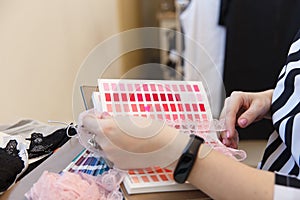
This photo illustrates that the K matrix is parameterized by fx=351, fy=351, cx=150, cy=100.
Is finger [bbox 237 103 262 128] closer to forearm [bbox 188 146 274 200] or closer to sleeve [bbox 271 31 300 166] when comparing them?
sleeve [bbox 271 31 300 166]

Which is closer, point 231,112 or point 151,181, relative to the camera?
point 151,181

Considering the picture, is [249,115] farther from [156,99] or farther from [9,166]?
[9,166]

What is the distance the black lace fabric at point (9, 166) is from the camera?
0.39 m

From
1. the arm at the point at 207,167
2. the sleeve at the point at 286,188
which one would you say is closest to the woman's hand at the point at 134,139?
the arm at the point at 207,167

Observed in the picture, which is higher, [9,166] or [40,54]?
[9,166]

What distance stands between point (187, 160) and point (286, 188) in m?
0.10

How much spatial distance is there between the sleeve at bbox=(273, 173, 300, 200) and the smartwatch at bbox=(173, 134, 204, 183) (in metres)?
0.09

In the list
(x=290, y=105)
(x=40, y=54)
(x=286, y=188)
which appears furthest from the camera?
(x=40, y=54)

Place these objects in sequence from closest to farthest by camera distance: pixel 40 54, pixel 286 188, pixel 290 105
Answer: pixel 286 188 → pixel 290 105 → pixel 40 54

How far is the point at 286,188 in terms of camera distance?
0.35m

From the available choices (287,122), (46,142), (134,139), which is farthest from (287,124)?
(46,142)

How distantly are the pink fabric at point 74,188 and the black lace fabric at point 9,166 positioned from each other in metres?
0.03

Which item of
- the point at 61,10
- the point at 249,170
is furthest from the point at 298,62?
the point at 61,10

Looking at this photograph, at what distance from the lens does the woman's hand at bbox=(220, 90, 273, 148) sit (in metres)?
0.50
